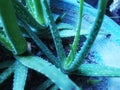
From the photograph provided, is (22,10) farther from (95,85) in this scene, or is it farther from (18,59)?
(95,85)

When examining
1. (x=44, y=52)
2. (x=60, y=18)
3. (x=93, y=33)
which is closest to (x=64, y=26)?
(x=60, y=18)

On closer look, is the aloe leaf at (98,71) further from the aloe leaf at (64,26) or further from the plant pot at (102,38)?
the aloe leaf at (64,26)

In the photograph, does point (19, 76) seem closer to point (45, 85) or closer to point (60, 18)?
point (45, 85)

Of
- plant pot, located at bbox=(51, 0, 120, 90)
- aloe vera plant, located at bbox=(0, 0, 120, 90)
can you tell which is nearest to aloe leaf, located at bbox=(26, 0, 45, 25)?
aloe vera plant, located at bbox=(0, 0, 120, 90)

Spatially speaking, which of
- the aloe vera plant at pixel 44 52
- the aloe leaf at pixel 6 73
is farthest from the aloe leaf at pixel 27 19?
the aloe leaf at pixel 6 73

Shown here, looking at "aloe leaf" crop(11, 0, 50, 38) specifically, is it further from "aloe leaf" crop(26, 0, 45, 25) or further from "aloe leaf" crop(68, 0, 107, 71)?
"aloe leaf" crop(68, 0, 107, 71)
